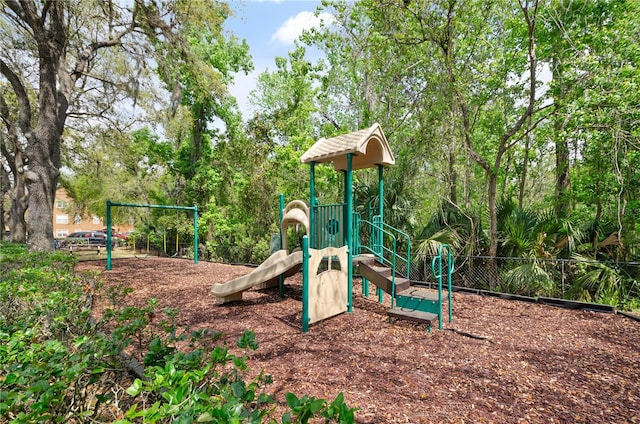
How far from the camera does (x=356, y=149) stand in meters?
4.62

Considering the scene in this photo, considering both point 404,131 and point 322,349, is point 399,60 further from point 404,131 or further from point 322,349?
point 322,349

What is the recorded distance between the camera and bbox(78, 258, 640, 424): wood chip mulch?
2393 millimetres

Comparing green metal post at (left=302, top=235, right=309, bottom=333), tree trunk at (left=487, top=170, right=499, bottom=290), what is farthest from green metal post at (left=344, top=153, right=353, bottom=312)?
tree trunk at (left=487, top=170, right=499, bottom=290)

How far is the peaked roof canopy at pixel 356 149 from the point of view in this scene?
476 cm

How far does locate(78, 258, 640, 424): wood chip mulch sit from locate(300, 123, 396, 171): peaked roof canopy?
245 centimetres

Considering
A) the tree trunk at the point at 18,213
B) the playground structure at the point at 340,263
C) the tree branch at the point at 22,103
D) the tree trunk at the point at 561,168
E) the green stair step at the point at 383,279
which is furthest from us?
the tree trunk at the point at 18,213

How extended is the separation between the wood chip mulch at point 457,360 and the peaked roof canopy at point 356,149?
2.45 m

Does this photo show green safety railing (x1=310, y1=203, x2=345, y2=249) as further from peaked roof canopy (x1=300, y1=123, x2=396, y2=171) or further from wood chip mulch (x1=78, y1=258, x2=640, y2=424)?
wood chip mulch (x1=78, y1=258, x2=640, y2=424)

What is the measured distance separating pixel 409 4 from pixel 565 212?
17.9ft

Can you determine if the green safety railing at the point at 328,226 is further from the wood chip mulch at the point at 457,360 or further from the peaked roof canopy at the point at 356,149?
the wood chip mulch at the point at 457,360

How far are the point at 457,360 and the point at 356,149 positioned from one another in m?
2.92

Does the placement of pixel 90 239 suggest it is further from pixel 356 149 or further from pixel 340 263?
pixel 356 149

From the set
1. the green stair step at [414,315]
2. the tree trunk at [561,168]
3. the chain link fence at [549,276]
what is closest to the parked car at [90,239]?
the chain link fence at [549,276]

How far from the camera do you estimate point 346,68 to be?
1300 centimetres
